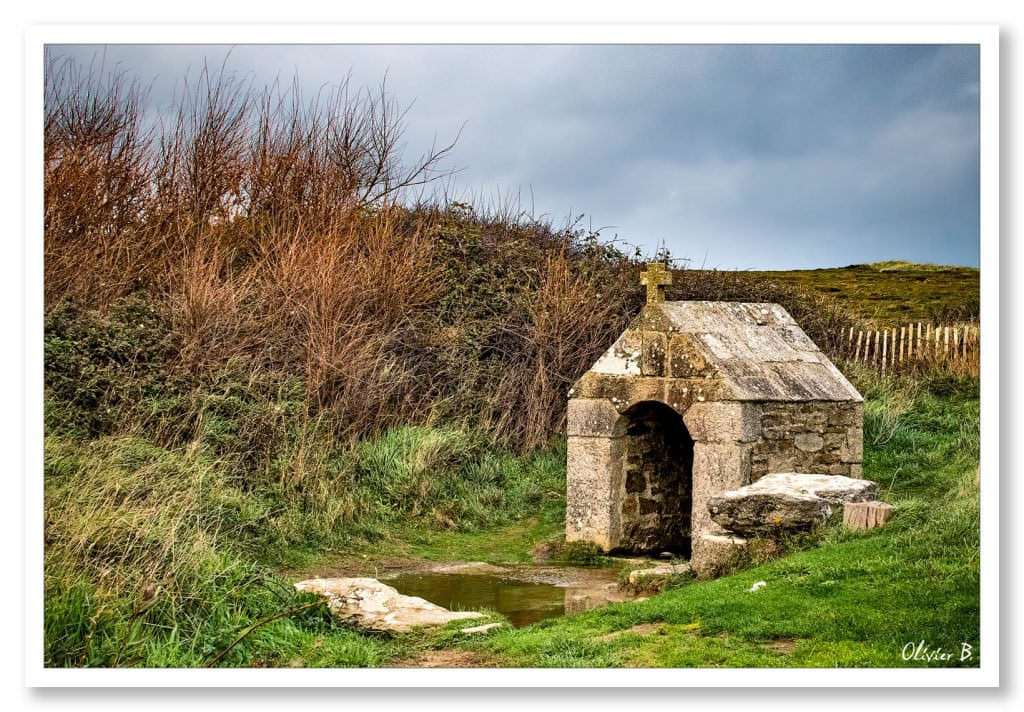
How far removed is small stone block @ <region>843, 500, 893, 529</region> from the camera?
742 cm

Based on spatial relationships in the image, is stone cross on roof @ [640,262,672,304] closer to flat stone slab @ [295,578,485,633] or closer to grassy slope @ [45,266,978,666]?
grassy slope @ [45,266,978,666]

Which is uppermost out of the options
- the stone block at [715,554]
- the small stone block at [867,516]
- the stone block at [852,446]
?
the stone block at [852,446]

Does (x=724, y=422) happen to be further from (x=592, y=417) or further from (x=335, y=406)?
(x=335, y=406)

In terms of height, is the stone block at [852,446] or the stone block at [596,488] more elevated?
the stone block at [852,446]

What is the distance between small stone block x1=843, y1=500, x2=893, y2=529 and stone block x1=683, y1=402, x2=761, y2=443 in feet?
5.13

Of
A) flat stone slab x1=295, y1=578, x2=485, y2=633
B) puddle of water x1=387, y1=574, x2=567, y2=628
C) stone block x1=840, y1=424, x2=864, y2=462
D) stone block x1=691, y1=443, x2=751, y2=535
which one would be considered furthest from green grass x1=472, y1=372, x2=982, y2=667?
stone block x1=840, y1=424, x2=864, y2=462

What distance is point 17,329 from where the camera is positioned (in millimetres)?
6016

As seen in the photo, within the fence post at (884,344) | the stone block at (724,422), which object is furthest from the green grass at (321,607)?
the fence post at (884,344)

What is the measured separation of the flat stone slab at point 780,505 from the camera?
7.51 metres

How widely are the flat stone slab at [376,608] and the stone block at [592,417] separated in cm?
292

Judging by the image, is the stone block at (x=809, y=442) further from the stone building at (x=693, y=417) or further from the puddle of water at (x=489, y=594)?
the puddle of water at (x=489, y=594)
